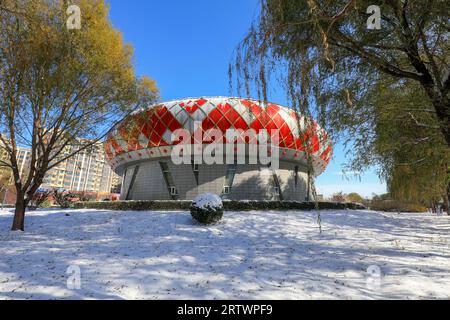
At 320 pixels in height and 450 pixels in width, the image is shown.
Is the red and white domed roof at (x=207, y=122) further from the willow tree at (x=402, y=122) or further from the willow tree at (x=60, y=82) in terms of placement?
the willow tree at (x=402, y=122)

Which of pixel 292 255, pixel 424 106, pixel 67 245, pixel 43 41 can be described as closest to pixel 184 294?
pixel 292 255

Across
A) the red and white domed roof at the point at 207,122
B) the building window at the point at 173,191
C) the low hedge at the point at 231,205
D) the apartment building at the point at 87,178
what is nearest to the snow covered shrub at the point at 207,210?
the low hedge at the point at 231,205

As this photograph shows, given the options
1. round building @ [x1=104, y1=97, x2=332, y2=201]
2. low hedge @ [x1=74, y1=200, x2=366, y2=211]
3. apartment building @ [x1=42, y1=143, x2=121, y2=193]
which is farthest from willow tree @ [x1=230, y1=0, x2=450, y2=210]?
apartment building @ [x1=42, y1=143, x2=121, y2=193]

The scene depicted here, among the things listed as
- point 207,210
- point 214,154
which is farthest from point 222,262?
point 214,154

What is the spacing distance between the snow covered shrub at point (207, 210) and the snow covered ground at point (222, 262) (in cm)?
45

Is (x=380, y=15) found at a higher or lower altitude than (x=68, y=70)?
lower

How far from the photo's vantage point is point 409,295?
436 centimetres

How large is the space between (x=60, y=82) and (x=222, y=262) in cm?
955

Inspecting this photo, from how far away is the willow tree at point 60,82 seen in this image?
9.87 meters

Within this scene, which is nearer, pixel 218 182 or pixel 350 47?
pixel 350 47

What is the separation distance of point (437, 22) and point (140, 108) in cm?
1120

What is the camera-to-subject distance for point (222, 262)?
6676 mm

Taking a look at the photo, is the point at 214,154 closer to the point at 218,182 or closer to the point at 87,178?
the point at 218,182
